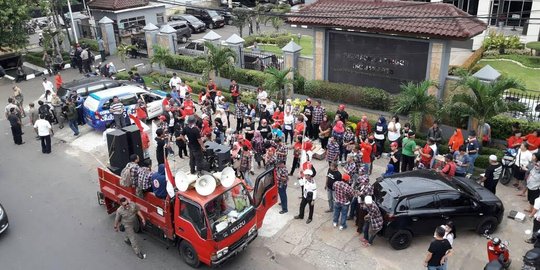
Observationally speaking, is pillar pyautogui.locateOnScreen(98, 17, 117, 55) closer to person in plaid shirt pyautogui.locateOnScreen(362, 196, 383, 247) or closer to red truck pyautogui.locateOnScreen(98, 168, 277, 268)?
red truck pyautogui.locateOnScreen(98, 168, 277, 268)

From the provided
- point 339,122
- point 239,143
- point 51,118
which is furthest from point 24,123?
point 339,122

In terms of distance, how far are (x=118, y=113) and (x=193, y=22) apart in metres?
20.3

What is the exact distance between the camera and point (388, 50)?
17.2 m

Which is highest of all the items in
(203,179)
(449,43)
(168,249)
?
(449,43)

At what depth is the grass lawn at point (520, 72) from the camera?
21.2 metres

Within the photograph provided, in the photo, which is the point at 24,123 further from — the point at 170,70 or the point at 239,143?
the point at 239,143

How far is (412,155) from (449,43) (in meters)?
4.59

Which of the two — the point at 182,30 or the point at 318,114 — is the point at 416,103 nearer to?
the point at 318,114

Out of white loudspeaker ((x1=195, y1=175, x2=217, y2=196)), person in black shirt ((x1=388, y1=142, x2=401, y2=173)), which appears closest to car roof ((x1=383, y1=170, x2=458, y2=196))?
person in black shirt ((x1=388, y1=142, x2=401, y2=173))

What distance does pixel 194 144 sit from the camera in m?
13.4

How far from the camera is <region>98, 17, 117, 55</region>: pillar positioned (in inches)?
1157

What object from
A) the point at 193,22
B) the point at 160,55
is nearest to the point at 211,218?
the point at 160,55

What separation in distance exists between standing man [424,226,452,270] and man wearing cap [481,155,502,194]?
374 centimetres

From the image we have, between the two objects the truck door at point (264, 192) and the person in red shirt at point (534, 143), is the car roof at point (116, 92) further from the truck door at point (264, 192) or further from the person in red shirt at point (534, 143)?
the person in red shirt at point (534, 143)
